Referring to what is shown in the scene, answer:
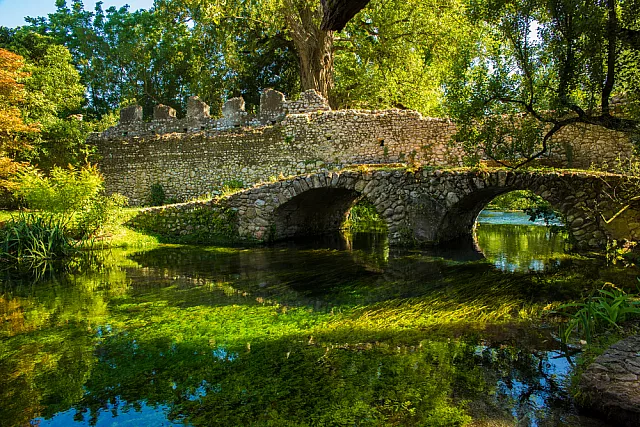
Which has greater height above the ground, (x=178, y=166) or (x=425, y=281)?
(x=178, y=166)

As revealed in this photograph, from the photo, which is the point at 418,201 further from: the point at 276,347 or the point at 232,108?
the point at 232,108

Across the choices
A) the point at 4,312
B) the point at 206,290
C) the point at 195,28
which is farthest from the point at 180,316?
the point at 195,28

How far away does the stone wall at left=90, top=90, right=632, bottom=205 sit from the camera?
1599 cm

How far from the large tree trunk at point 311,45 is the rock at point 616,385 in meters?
17.7

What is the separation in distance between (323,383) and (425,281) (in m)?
4.77

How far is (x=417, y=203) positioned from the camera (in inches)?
500

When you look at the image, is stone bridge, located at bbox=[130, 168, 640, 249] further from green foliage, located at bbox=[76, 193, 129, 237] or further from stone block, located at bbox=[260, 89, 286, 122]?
stone block, located at bbox=[260, 89, 286, 122]

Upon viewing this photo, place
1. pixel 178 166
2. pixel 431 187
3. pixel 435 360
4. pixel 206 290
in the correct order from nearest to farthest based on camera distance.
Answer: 1. pixel 435 360
2. pixel 206 290
3. pixel 431 187
4. pixel 178 166

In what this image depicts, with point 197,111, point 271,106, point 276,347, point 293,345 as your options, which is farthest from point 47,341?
point 197,111

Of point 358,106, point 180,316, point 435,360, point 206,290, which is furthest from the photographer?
point 358,106

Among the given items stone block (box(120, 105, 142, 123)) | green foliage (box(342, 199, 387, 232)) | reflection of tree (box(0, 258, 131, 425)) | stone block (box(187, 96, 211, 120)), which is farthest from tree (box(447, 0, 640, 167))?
stone block (box(120, 105, 142, 123))

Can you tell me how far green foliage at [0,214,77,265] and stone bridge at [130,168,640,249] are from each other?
365cm

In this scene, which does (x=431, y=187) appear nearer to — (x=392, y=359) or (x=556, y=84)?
(x=556, y=84)

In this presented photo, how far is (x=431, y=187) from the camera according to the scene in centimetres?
1245
